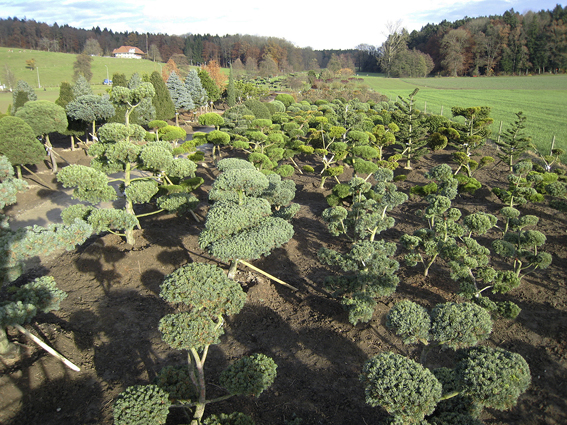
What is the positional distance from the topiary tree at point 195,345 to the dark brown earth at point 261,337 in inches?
34.2

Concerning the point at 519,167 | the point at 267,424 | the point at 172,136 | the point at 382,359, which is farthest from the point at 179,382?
the point at 172,136

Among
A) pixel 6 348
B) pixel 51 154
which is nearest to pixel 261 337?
pixel 6 348

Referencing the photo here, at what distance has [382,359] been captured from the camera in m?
4.52

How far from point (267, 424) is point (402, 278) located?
17.7ft

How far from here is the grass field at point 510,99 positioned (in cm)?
2397

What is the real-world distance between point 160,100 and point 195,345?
85.8 ft

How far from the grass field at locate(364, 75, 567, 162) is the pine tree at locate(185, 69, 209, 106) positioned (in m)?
20.2

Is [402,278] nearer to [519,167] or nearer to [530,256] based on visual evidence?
[530,256]

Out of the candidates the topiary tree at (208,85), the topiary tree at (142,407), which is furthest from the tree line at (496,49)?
the topiary tree at (142,407)

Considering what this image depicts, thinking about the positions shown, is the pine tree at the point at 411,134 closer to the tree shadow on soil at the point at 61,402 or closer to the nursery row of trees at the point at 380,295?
the nursery row of trees at the point at 380,295

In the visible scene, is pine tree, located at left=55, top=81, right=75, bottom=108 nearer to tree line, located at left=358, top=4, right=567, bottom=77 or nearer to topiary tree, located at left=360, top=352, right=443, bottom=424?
topiary tree, located at left=360, top=352, right=443, bottom=424

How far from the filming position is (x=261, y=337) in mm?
7215

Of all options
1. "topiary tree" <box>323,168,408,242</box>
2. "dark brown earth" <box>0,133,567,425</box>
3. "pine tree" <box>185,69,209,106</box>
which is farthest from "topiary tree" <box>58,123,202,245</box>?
"pine tree" <box>185,69,209,106</box>

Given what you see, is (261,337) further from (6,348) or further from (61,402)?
(6,348)
